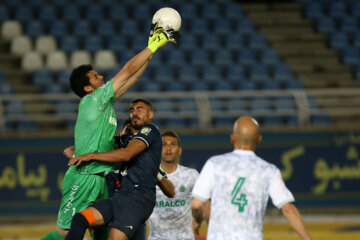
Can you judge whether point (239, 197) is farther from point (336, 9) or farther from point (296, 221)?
point (336, 9)

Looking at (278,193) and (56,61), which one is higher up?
(56,61)

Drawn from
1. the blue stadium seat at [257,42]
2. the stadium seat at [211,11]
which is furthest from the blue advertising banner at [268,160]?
the stadium seat at [211,11]

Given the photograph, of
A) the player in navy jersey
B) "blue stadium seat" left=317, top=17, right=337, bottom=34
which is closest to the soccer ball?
the player in navy jersey

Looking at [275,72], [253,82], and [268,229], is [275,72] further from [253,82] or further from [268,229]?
[268,229]

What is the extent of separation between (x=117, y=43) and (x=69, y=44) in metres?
1.32

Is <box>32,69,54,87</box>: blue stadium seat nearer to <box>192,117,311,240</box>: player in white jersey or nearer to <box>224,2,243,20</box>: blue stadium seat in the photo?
<box>224,2,243,20</box>: blue stadium seat

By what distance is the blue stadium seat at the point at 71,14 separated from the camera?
720 inches

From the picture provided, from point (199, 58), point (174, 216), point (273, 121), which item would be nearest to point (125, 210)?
point (174, 216)

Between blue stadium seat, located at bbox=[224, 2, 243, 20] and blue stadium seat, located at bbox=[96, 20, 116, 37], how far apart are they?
11.6 feet

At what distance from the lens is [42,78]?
16297mm

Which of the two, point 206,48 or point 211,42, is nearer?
point 206,48

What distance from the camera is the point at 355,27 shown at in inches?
745

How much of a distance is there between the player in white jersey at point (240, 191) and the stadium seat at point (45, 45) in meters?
12.9

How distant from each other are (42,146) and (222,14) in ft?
25.9
